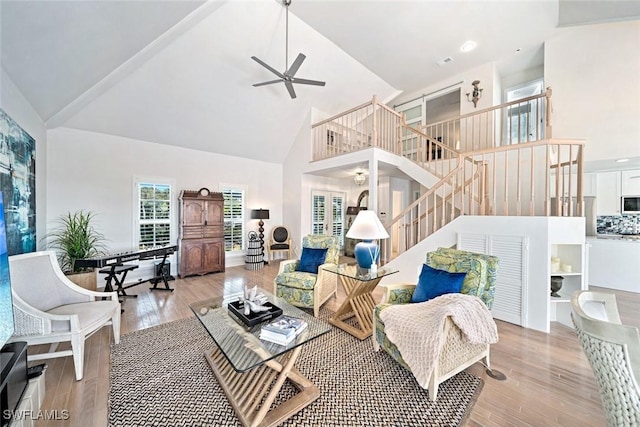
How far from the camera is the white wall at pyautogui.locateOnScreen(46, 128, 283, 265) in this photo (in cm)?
402

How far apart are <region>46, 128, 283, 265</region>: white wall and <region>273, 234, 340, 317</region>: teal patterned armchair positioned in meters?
3.34

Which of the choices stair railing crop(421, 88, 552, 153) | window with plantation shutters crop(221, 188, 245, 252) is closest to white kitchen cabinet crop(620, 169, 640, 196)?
stair railing crop(421, 88, 552, 153)

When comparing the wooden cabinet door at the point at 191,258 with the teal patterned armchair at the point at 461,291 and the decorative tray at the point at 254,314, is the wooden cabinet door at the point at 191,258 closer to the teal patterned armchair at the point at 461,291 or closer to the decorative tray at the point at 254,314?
the decorative tray at the point at 254,314

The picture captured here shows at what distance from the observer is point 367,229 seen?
305 centimetres

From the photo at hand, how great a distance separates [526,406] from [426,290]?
37.8 inches

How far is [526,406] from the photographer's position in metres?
1.69

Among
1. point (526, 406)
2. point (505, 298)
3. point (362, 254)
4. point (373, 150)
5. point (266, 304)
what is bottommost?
point (526, 406)

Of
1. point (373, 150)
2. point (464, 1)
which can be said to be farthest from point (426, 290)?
point (464, 1)

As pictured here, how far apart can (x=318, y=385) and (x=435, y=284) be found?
1.31 m

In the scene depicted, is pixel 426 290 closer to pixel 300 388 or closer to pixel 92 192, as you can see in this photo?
pixel 300 388

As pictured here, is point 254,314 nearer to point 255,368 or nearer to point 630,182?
point 255,368

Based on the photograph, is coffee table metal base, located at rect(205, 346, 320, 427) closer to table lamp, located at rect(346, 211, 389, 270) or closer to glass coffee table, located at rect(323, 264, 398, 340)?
glass coffee table, located at rect(323, 264, 398, 340)

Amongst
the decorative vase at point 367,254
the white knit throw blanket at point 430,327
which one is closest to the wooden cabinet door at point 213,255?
the decorative vase at point 367,254

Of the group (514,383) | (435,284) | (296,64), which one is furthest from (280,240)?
(514,383)
